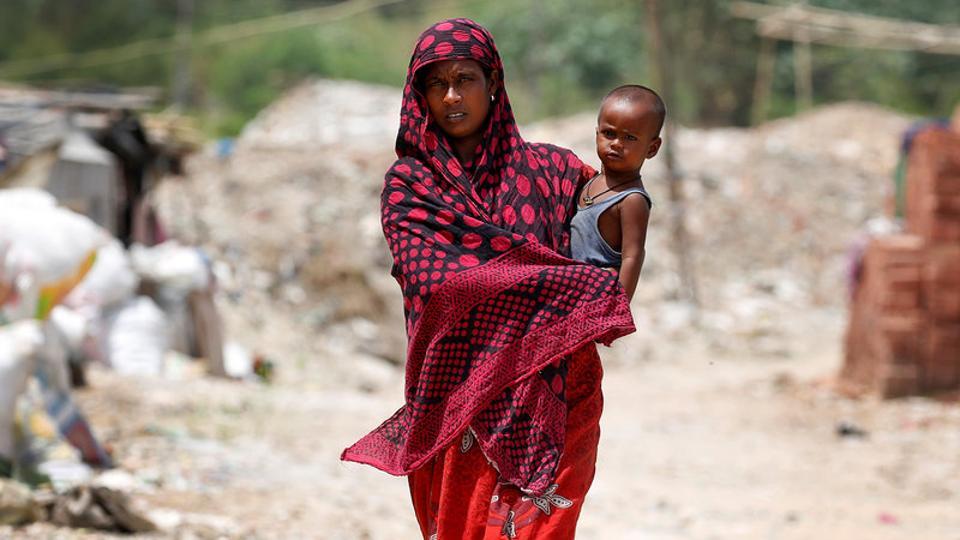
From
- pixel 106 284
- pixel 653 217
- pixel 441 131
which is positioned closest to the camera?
pixel 441 131

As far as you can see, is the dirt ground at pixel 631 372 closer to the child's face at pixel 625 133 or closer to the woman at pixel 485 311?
the woman at pixel 485 311

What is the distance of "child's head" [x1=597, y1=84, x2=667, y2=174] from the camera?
2371mm

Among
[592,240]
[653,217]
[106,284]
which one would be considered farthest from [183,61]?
[592,240]

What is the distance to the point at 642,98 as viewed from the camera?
238 centimetres

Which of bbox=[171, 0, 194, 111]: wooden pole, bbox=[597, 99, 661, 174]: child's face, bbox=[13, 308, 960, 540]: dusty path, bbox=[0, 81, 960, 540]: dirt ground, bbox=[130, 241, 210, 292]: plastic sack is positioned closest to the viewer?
bbox=[597, 99, 661, 174]: child's face

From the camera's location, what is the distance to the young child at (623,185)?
238cm

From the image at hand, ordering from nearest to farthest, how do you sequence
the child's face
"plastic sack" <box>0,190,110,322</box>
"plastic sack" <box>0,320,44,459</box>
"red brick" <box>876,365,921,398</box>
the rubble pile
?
the child's face, "plastic sack" <box>0,320,44,459</box>, "plastic sack" <box>0,190,110,322</box>, "red brick" <box>876,365,921,398</box>, the rubble pile

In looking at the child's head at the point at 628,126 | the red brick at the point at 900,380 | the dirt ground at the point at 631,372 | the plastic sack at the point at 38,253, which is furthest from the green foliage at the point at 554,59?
the child's head at the point at 628,126

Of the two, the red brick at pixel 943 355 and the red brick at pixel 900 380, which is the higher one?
the red brick at pixel 943 355

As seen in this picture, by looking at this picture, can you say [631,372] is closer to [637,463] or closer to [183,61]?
[637,463]

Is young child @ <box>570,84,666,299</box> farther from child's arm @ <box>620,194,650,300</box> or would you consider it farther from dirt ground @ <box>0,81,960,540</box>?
dirt ground @ <box>0,81,960,540</box>

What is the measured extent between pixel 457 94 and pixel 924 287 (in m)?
6.93

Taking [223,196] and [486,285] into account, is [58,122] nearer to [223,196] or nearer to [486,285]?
[223,196]

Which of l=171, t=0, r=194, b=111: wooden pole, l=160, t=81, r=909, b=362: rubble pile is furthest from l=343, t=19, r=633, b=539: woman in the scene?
l=171, t=0, r=194, b=111: wooden pole
